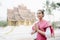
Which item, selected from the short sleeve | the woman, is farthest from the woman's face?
the short sleeve

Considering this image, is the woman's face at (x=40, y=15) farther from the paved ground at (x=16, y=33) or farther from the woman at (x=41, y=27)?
the paved ground at (x=16, y=33)

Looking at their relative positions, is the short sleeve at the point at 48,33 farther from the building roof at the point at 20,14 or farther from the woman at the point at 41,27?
the building roof at the point at 20,14

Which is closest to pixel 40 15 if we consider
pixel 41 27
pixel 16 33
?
pixel 41 27

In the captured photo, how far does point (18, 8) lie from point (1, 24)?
21 cm

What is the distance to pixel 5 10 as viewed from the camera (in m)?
1.20

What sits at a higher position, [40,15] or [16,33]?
[40,15]

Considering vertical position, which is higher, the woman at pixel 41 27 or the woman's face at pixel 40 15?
the woman's face at pixel 40 15

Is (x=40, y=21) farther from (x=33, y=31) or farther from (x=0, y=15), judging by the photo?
(x=0, y=15)

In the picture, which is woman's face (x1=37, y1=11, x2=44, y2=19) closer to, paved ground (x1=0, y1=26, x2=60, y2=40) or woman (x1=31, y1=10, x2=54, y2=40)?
woman (x1=31, y1=10, x2=54, y2=40)

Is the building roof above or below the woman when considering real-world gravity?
above

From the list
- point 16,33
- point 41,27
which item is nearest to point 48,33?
point 41,27

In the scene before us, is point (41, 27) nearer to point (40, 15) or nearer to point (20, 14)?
point (40, 15)

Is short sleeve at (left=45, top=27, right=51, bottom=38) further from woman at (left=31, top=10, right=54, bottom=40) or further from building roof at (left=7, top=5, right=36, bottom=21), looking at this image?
building roof at (left=7, top=5, right=36, bottom=21)

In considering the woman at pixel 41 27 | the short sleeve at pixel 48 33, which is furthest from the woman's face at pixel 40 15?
the short sleeve at pixel 48 33
